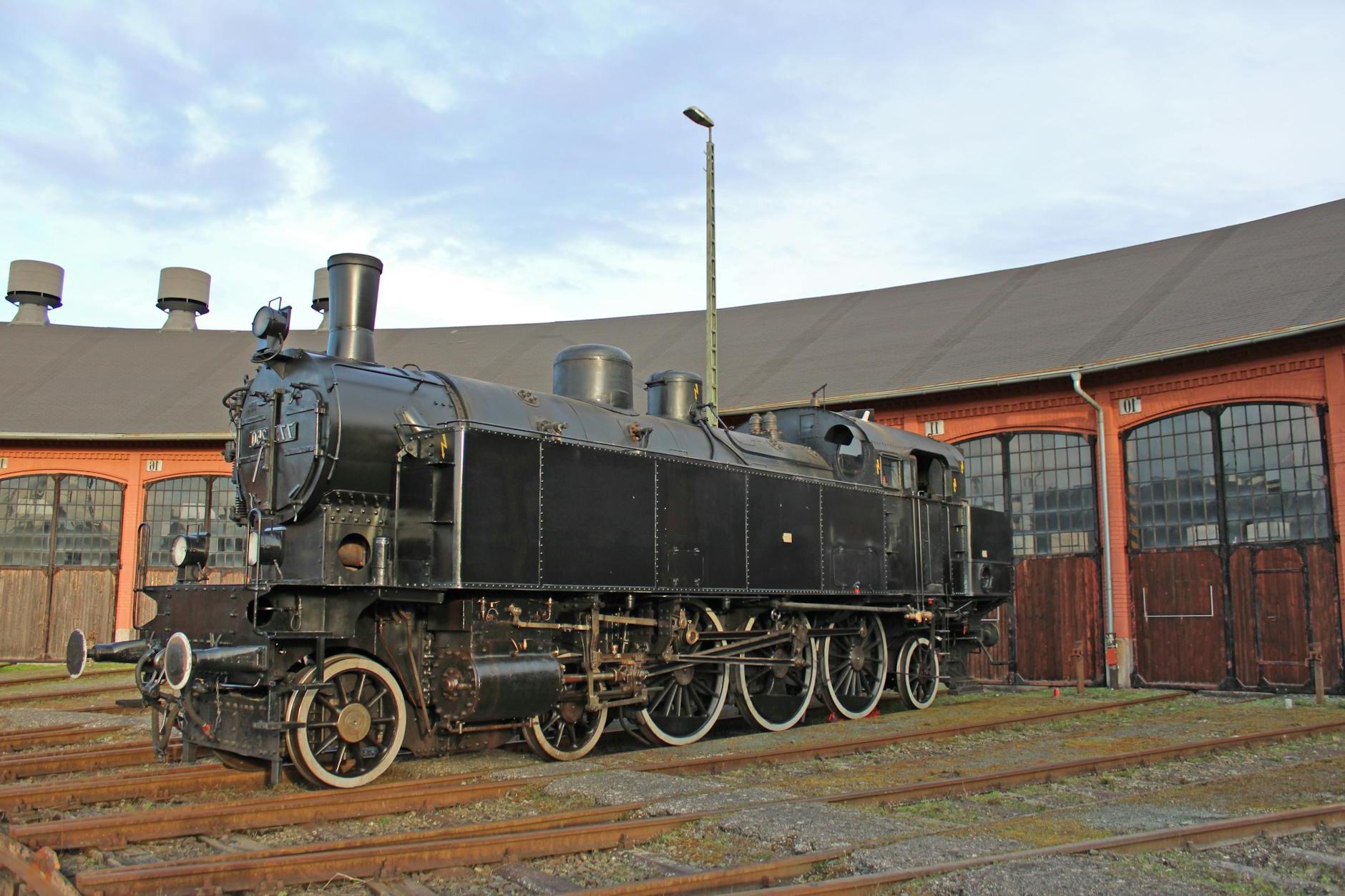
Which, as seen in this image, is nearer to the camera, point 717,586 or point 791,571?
point 717,586

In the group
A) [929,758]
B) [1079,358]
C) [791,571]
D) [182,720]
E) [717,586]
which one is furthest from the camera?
[1079,358]

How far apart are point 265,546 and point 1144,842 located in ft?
18.6

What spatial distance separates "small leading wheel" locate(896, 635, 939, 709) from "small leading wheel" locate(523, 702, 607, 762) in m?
4.78

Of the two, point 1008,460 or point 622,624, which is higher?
point 1008,460

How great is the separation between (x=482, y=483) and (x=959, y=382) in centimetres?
1119

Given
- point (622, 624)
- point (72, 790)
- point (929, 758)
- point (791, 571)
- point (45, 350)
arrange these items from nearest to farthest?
point (72, 790) < point (929, 758) < point (622, 624) < point (791, 571) < point (45, 350)

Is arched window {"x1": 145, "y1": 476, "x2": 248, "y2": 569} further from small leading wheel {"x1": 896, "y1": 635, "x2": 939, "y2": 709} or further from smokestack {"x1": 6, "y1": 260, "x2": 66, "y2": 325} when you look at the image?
small leading wheel {"x1": 896, "y1": 635, "x2": 939, "y2": 709}

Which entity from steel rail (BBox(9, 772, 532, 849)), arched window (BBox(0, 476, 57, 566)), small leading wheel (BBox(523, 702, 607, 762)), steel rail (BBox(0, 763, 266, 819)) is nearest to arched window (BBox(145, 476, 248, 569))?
arched window (BBox(0, 476, 57, 566))

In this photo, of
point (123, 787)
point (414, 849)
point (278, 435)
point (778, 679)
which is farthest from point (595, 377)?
point (414, 849)

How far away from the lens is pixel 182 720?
7.48 metres

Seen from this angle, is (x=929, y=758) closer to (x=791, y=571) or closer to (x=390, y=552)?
(x=791, y=571)

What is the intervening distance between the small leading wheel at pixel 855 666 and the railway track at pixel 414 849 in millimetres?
4617

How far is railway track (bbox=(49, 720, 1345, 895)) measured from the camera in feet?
14.4

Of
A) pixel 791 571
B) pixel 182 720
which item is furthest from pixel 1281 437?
pixel 182 720
